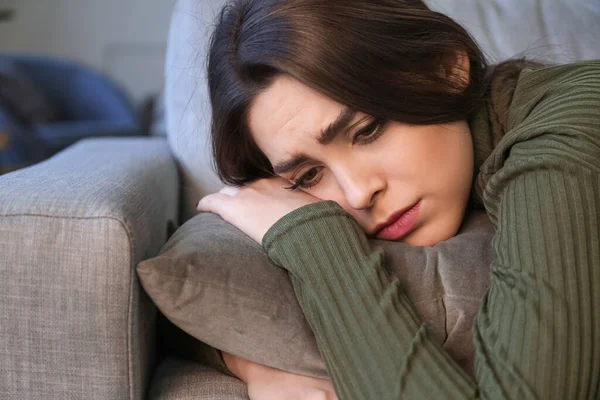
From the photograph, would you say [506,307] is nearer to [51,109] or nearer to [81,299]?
[81,299]

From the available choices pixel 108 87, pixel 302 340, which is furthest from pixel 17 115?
pixel 302 340

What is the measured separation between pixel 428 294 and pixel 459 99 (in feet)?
0.99

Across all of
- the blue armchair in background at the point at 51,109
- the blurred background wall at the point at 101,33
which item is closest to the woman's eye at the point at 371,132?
the blue armchair in background at the point at 51,109

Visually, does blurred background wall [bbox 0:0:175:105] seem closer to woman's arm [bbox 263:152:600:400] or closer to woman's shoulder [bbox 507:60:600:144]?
woman's shoulder [bbox 507:60:600:144]

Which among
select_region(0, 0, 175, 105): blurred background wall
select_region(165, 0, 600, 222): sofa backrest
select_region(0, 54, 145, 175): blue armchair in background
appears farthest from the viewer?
select_region(0, 0, 175, 105): blurred background wall

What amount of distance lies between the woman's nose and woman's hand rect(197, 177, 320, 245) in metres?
0.05

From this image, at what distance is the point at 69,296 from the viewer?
79 cm

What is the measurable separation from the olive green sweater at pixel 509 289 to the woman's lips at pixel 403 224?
106 mm

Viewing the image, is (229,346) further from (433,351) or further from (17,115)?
(17,115)

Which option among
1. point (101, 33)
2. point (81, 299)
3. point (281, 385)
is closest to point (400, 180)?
point (281, 385)

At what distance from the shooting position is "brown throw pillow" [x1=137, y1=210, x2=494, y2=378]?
823 millimetres

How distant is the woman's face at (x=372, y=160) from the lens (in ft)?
2.98

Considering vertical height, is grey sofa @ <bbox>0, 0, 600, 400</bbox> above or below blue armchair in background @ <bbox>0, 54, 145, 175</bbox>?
above

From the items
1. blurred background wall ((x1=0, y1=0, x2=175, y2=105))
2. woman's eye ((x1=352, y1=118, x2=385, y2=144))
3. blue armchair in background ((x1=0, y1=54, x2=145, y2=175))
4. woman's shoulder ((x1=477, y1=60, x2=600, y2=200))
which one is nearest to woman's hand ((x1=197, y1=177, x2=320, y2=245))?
woman's eye ((x1=352, y1=118, x2=385, y2=144))
